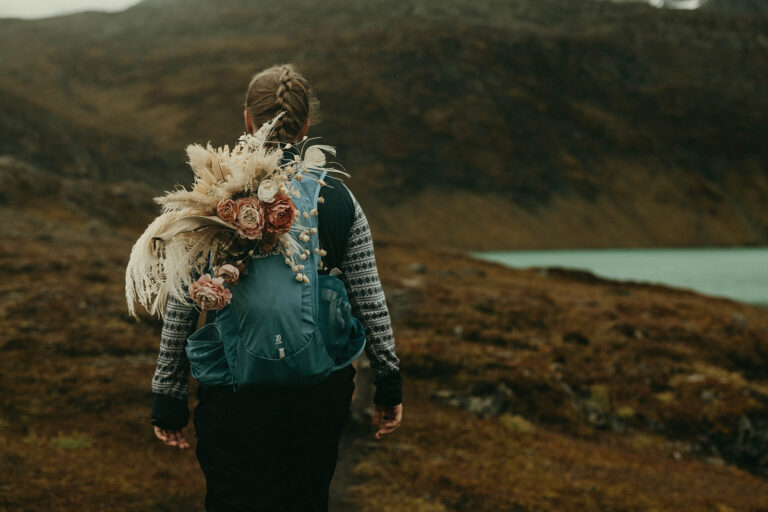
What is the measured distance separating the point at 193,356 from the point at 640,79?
106 m

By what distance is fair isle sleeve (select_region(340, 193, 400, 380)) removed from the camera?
2.87m

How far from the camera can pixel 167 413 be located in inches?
107

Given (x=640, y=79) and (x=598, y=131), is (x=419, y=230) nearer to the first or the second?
(x=598, y=131)

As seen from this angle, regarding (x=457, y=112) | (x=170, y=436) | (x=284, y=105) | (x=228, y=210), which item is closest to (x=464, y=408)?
(x=170, y=436)

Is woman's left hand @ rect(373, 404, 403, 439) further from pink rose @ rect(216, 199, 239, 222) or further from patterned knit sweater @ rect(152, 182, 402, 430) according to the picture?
pink rose @ rect(216, 199, 239, 222)

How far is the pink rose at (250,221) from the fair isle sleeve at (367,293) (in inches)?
20.6

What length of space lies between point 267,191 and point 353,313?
778mm

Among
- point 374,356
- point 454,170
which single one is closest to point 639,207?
point 454,170

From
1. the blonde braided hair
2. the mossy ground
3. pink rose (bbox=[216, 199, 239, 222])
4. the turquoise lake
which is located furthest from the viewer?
the turquoise lake

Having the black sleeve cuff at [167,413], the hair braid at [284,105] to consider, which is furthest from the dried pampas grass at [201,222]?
the black sleeve cuff at [167,413]

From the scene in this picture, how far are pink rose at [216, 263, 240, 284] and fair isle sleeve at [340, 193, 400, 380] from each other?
63cm

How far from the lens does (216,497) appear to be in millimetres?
2531

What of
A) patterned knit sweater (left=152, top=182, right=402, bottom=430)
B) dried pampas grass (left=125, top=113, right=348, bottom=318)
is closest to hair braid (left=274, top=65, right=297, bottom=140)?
dried pampas grass (left=125, top=113, right=348, bottom=318)

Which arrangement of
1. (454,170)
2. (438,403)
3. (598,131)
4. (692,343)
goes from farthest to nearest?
(598,131) → (454,170) → (692,343) → (438,403)
